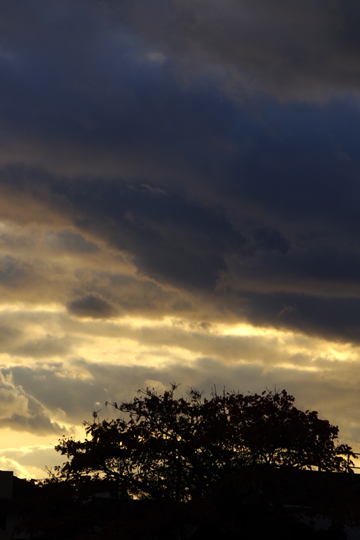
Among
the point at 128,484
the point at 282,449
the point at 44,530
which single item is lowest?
the point at 44,530

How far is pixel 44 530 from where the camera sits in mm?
25328

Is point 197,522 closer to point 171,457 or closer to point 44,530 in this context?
point 171,457

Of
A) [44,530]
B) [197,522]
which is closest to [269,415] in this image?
[197,522]

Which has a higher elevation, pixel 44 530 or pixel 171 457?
pixel 171 457

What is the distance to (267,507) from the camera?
24.5m

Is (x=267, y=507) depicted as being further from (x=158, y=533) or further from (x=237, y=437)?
(x=158, y=533)

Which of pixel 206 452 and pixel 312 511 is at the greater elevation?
pixel 206 452

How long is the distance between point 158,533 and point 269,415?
6.76 metres

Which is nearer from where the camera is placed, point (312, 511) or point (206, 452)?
point (312, 511)

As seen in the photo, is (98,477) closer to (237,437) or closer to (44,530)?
(44,530)

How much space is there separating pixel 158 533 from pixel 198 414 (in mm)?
5233

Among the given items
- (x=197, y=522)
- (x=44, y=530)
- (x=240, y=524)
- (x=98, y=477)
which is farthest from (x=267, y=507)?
(x=44, y=530)

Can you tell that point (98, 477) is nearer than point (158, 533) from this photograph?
No

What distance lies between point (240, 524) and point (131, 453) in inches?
211
